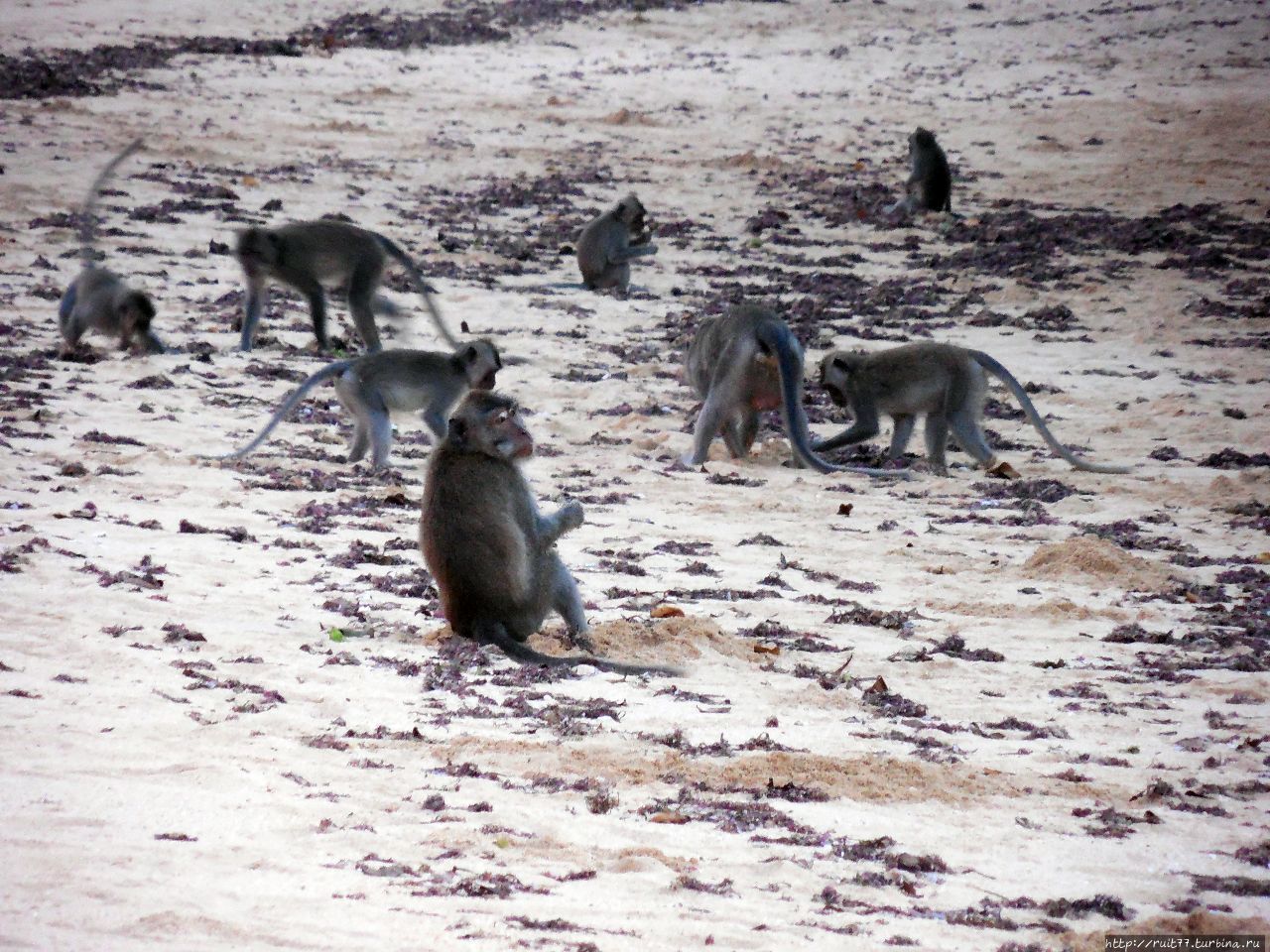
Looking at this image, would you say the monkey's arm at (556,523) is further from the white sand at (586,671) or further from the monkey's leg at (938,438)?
the monkey's leg at (938,438)

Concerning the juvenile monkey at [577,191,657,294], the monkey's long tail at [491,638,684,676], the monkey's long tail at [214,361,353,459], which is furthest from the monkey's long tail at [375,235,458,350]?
the monkey's long tail at [491,638,684,676]

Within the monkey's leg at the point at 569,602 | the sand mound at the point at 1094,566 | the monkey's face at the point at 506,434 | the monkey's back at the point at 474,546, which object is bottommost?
the sand mound at the point at 1094,566

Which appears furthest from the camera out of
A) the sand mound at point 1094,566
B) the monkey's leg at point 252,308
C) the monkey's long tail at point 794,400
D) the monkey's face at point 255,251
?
the monkey's leg at point 252,308

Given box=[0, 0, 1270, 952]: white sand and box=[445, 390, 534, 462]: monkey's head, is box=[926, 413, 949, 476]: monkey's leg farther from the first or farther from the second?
box=[445, 390, 534, 462]: monkey's head

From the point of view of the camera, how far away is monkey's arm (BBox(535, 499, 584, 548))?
700cm

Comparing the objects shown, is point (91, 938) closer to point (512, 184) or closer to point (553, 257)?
point (553, 257)

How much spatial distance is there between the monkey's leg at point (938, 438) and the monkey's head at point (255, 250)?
19.2 ft

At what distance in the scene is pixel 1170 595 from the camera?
8.39 m

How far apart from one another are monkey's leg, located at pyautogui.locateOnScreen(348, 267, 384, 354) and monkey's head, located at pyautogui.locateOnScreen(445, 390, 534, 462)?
7122 millimetres

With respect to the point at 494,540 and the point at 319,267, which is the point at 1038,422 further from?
the point at 319,267

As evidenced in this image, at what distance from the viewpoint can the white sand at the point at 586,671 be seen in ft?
13.6

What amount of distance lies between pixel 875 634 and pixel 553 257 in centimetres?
1113

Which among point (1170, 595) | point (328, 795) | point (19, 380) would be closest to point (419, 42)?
point (19, 380)

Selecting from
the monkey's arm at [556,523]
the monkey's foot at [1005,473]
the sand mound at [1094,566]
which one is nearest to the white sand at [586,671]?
the sand mound at [1094,566]
